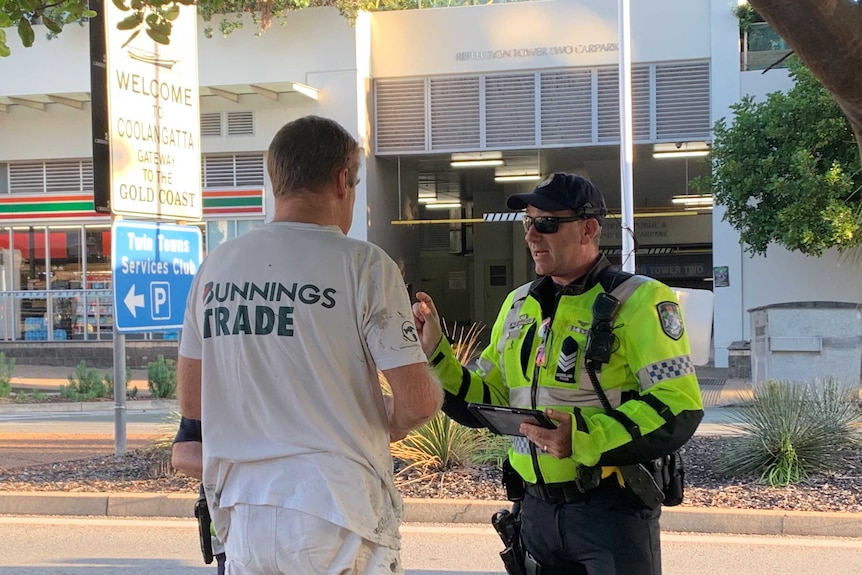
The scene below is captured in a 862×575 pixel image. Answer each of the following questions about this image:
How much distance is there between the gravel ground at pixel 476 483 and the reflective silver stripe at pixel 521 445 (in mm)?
4111

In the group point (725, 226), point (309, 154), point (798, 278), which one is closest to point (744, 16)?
point (725, 226)

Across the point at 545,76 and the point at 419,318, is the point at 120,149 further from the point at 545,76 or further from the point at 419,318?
the point at 545,76

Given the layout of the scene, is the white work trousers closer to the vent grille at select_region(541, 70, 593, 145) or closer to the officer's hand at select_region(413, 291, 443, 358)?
the officer's hand at select_region(413, 291, 443, 358)

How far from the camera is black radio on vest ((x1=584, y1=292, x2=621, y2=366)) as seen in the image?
8.04 feet

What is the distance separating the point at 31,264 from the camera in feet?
67.1

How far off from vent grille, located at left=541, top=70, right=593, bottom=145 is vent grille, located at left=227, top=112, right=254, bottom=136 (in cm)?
640

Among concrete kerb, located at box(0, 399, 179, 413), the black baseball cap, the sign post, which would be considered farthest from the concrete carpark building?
the black baseball cap

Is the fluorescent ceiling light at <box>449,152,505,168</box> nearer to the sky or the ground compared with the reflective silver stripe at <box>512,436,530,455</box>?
nearer to the sky

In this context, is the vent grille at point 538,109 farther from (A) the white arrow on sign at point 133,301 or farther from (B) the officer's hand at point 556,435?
(B) the officer's hand at point 556,435

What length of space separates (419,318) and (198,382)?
786 mm

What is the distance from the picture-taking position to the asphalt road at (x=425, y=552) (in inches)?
217

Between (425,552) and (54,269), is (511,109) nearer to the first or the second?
(54,269)

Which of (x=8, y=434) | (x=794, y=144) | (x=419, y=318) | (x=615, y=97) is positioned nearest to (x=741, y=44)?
(x=615, y=97)

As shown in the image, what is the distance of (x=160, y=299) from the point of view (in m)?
7.67
